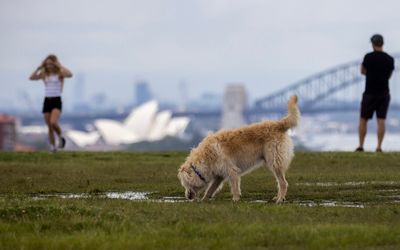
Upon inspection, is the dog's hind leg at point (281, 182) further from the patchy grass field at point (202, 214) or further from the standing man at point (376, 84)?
the standing man at point (376, 84)

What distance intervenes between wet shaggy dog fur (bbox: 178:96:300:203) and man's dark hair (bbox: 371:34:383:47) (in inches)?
290

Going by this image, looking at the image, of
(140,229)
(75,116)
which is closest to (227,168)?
(140,229)

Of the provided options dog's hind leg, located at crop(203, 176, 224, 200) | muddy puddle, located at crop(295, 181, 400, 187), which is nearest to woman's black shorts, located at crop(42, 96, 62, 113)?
muddy puddle, located at crop(295, 181, 400, 187)

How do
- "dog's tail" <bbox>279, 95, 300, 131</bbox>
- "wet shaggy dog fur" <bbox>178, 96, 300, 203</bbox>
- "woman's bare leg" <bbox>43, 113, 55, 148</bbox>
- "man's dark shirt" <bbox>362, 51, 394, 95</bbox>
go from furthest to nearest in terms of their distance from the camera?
"woman's bare leg" <bbox>43, 113, 55, 148</bbox>
"man's dark shirt" <bbox>362, 51, 394, 95</bbox>
"wet shaggy dog fur" <bbox>178, 96, 300, 203</bbox>
"dog's tail" <bbox>279, 95, 300, 131</bbox>

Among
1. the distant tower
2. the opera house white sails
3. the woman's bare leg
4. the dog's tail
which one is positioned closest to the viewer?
the dog's tail

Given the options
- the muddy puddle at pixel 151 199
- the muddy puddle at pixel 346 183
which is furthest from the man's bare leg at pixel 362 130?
the muddy puddle at pixel 151 199

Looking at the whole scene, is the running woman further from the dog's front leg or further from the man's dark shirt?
the dog's front leg

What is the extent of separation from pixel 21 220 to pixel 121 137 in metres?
118

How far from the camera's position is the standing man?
2042cm

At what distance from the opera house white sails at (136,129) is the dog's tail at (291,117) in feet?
371

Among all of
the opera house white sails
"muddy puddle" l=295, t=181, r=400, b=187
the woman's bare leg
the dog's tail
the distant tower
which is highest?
the dog's tail

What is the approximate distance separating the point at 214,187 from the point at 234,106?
A: 560 ft

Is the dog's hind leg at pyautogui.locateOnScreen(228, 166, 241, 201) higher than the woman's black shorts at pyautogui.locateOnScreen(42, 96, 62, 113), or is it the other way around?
the dog's hind leg at pyautogui.locateOnScreen(228, 166, 241, 201)

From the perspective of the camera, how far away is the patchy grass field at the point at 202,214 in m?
9.98
